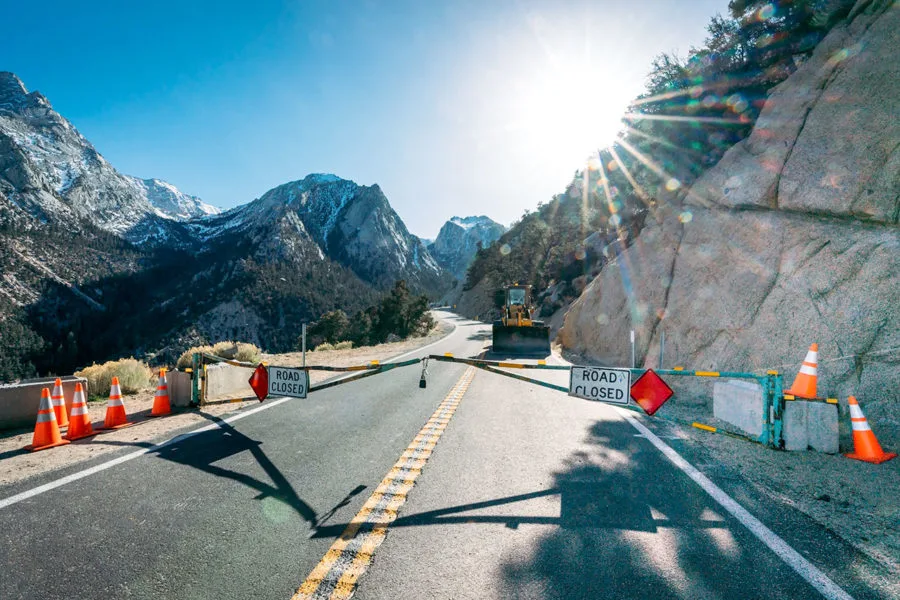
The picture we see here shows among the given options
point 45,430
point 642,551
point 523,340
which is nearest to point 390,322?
point 523,340

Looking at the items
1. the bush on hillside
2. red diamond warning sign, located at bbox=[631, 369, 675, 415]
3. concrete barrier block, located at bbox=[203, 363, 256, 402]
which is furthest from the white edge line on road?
the bush on hillside

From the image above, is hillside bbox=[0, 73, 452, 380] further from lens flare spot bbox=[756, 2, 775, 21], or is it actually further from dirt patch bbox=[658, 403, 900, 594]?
dirt patch bbox=[658, 403, 900, 594]

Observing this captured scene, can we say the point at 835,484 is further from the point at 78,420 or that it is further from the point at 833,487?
the point at 78,420

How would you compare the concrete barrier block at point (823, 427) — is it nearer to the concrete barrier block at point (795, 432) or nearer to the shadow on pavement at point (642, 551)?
the concrete barrier block at point (795, 432)

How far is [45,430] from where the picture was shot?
5324 mm

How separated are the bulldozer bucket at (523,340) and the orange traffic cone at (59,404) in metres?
14.7

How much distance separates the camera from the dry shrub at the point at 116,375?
895cm

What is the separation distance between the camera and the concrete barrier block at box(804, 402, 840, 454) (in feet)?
16.9

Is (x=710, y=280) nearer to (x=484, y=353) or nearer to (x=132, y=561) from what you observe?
(x=484, y=353)

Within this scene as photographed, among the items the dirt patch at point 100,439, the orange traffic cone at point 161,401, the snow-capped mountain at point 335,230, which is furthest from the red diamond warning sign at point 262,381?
the snow-capped mountain at point 335,230

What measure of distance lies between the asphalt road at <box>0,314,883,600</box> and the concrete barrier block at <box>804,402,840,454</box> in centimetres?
171

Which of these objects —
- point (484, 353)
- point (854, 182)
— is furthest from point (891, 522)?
point (484, 353)

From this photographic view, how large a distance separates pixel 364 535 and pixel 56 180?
19437cm

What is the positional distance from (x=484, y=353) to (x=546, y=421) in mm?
11432
